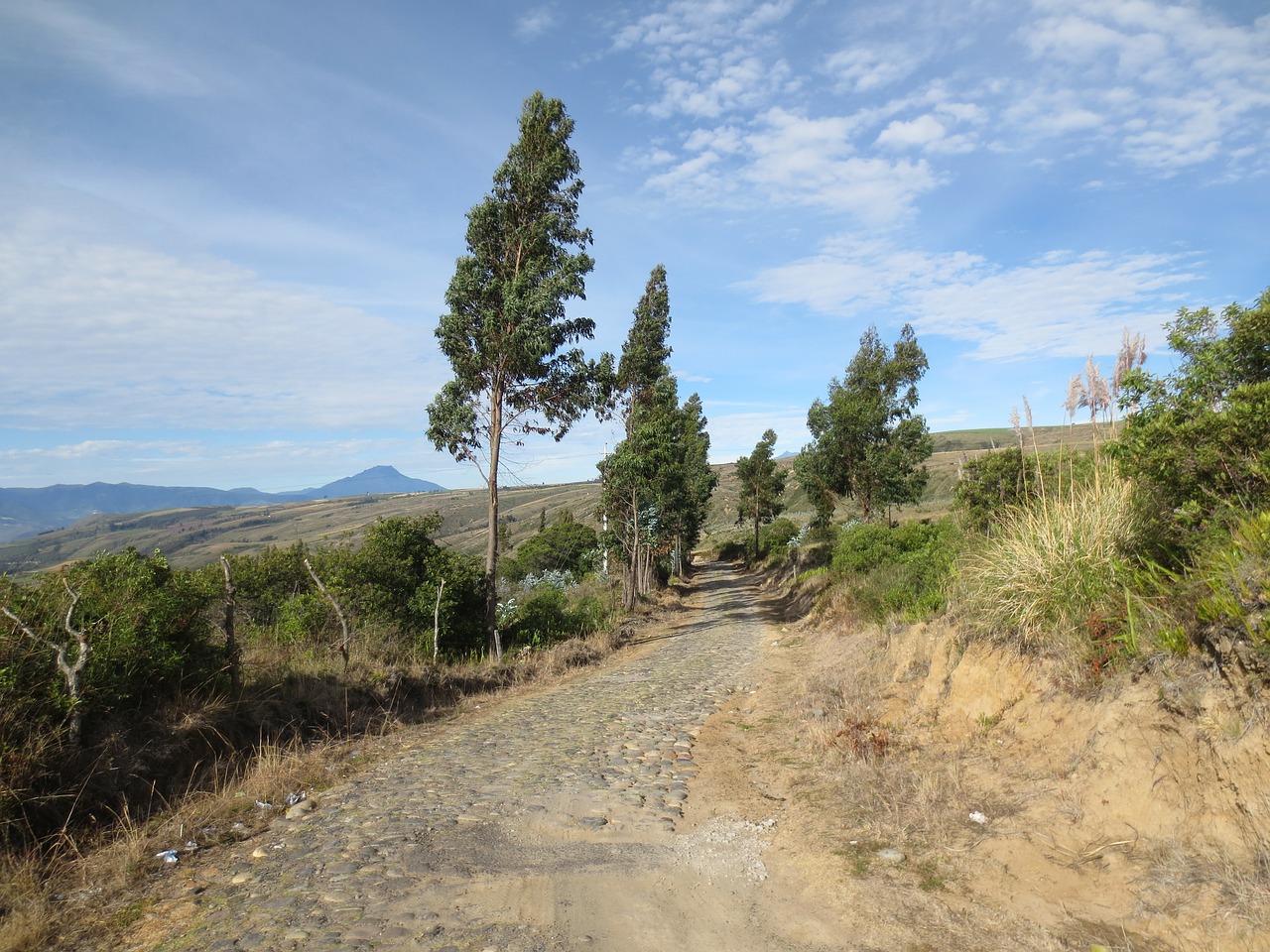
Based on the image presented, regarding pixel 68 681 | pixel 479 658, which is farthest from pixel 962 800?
pixel 479 658

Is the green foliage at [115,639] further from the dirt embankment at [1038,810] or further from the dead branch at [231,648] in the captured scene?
the dirt embankment at [1038,810]

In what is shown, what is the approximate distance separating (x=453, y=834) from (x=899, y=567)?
38.4 ft

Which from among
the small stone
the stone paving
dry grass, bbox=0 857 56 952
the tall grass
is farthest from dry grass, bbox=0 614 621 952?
the tall grass

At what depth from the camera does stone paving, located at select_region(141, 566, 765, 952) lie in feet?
12.3

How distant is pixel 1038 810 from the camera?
4602 millimetres

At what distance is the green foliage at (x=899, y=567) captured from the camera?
33.5ft

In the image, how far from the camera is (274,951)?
11.6 feet

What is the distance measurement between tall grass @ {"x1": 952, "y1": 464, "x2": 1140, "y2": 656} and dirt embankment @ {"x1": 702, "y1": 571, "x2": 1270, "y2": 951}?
340 mm

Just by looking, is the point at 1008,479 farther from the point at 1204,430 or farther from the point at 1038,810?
the point at 1038,810

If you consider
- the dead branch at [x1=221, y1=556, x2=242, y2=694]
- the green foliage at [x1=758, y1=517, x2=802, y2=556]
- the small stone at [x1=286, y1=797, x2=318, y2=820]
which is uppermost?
the dead branch at [x1=221, y1=556, x2=242, y2=694]

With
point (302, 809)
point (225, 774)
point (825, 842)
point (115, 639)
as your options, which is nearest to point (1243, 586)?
point (825, 842)


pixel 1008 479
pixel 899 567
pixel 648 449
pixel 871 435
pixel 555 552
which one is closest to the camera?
pixel 1008 479

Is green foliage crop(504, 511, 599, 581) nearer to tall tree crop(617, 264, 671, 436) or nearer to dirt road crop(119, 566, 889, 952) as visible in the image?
tall tree crop(617, 264, 671, 436)

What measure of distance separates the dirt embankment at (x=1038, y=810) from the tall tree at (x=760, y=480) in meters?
44.6
